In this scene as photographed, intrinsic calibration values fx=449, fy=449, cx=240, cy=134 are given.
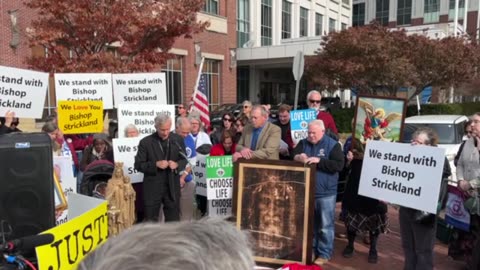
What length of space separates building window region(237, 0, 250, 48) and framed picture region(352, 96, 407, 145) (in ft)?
95.7

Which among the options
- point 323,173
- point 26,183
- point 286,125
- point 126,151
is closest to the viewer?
point 26,183

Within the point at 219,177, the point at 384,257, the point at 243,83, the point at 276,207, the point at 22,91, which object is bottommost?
the point at 384,257

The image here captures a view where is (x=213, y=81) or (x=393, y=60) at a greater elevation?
(x=393, y=60)

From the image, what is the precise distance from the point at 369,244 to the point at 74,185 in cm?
398

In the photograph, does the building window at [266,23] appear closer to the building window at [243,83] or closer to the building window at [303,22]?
the building window at [243,83]

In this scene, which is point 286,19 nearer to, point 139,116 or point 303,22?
point 303,22

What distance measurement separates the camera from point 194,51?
1067 inches

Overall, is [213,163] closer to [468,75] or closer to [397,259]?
[397,259]

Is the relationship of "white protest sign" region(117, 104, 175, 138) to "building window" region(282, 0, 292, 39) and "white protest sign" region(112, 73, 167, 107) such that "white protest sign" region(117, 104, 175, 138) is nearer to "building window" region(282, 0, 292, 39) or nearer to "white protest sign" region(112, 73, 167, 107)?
"white protest sign" region(112, 73, 167, 107)

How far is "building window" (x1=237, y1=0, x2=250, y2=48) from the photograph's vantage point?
112 ft

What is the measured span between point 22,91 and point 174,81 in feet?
65.8

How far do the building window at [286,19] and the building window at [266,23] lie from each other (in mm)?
2297

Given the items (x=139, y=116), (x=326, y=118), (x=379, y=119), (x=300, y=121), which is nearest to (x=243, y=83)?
(x=139, y=116)

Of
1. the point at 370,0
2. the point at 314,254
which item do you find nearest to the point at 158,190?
the point at 314,254
